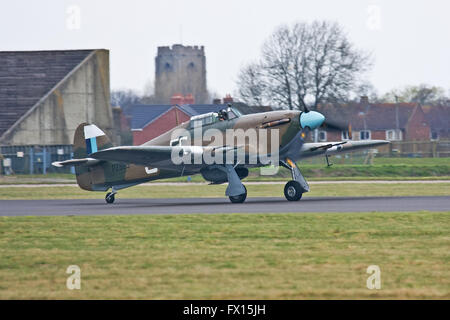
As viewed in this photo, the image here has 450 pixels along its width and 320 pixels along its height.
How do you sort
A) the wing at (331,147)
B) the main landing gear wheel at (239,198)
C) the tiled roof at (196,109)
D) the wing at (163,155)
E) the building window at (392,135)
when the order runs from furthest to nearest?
the building window at (392,135) < the tiled roof at (196,109) < the wing at (331,147) < the main landing gear wheel at (239,198) < the wing at (163,155)

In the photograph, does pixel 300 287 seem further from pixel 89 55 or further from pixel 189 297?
pixel 89 55

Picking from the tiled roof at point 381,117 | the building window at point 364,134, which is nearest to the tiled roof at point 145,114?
the tiled roof at point 381,117

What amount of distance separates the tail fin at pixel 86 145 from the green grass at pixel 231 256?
8.41 meters

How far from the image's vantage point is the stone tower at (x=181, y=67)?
160 m

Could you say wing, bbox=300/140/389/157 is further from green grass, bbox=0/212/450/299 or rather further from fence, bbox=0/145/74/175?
fence, bbox=0/145/74/175

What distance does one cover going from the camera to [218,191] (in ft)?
104

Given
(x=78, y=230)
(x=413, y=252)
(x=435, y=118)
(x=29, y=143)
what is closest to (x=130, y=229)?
(x=78, y=230)

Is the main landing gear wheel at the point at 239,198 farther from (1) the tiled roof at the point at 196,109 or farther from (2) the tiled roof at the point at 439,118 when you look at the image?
(2) the tiled roof at the point at 439,118

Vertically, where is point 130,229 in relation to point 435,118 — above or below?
below

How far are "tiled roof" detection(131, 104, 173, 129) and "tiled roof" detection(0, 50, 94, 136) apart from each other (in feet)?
88.3
